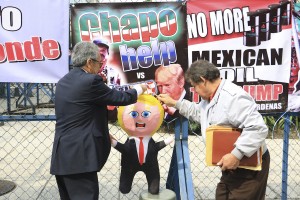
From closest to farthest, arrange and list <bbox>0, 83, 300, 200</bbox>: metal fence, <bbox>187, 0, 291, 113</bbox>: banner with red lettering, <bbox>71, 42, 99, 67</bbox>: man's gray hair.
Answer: <bbox>71, 42, 99, 67</bbox>: man's gray hair
<bbox>187, 0, 291, 113</bbox>: banner with red lettering
<bbox>0, 83, 300, 200</bbox>: metal fence

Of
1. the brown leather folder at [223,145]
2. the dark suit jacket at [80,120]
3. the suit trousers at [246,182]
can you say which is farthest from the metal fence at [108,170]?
the brown leather folder at [223,145]

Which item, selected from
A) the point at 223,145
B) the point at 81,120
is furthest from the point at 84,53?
the point at 223,145

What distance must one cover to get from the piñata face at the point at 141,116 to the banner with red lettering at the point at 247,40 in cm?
60

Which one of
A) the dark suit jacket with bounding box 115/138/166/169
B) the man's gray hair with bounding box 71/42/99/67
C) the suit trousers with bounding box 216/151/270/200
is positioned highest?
the man's gray hair with bounding box 71/42/99/67

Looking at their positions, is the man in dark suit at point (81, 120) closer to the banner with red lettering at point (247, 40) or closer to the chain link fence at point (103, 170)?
the chain link fence at point (103, 170)

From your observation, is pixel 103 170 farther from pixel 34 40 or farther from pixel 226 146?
pixel 226 146

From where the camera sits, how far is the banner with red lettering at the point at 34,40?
339 centimetres

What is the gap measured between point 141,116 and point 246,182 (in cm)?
98

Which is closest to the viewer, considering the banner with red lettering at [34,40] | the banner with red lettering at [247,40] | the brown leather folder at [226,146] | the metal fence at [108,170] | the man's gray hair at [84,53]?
the brown leather folder at [226,146]

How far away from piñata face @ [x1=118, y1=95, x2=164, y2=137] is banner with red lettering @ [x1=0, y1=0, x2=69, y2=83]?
0.71m

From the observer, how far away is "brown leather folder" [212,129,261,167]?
2.80 meters

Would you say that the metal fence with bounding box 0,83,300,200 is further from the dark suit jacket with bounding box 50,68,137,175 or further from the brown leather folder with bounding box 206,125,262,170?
the brown leather folder with bounding box 206,125,262,170

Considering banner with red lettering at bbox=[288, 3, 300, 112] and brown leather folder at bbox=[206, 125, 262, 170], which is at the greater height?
banner with red lettering at bbox=[288, 3, 300, 112]

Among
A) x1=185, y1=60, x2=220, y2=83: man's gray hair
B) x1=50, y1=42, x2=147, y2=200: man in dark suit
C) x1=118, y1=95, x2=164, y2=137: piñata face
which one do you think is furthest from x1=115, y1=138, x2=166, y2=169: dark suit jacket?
x1=185, y1=60, x2=220, y2=83: man's gray hair
